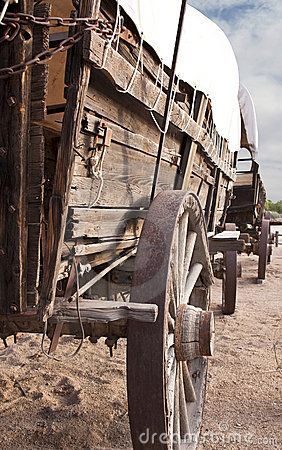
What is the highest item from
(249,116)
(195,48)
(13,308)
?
(249,116)

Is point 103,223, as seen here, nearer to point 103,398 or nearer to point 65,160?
point 65,160

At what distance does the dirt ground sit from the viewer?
8.73 ft

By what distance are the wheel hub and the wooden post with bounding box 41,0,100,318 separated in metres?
0.74

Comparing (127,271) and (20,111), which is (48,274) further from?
(127,271)

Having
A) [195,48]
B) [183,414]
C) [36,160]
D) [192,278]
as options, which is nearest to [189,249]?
[192,278]

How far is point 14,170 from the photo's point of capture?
1502 mm

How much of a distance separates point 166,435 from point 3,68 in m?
1.32

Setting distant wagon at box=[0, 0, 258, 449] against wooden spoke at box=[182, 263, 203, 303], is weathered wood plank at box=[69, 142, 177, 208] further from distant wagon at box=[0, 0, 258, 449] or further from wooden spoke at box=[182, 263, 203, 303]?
wooden spoke at box=[182, 263, 203, 303]

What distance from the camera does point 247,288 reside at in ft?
25.3

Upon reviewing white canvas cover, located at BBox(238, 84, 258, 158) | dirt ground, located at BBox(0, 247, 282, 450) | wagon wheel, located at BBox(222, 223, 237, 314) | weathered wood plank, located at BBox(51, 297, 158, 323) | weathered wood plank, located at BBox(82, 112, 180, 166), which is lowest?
dirt ground, located at BBox(0, 247, 282, 450)

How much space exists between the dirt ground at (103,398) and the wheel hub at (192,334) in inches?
30.9

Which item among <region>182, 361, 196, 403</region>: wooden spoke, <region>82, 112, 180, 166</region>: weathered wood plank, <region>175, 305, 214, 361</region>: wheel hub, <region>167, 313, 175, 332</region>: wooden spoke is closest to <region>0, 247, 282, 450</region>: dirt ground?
<region>182, 361, 196, 403</region>: wooden spoke

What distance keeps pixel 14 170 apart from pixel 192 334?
3.59 feet

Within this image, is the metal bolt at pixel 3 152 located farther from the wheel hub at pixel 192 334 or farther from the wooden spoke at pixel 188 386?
the wooden spoke at pixel 188 386
